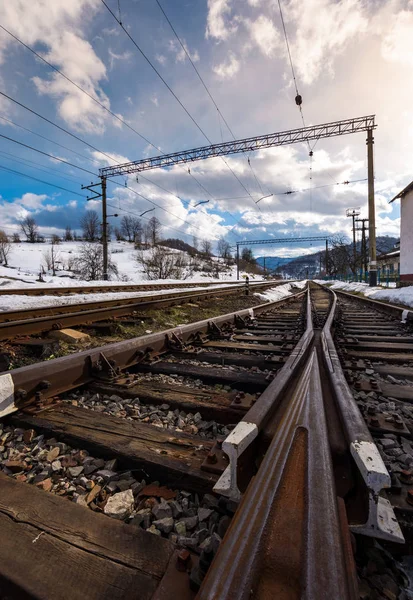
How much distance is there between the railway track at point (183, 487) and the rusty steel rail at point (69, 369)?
0.01m

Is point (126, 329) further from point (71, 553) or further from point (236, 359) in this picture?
point (71, 553)

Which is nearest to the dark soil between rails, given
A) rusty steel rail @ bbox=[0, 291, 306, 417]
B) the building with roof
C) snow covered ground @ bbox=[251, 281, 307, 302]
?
rusty steel rail @ bbox=[0, 291, 306, 417]

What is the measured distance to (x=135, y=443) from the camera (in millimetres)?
1478

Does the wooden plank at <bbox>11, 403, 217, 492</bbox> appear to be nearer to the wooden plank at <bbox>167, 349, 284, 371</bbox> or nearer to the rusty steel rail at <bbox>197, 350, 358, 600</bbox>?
the rusty steel rail at <bbox>197, 350, 358, 600</bbox>

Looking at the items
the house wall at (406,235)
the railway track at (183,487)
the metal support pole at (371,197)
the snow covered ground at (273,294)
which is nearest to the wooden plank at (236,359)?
the railway track at (183,487)

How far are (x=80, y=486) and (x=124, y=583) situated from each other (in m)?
0.56

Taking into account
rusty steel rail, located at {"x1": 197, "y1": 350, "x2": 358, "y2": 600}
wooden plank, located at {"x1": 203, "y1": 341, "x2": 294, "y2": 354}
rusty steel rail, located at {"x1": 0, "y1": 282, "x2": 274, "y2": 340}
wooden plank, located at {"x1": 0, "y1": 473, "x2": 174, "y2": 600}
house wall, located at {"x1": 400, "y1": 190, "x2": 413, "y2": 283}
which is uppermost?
house wall, located at {"x1": 400, "y1": 190, "x2": 413, "y2": 283}

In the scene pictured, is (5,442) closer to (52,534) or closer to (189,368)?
(52,534)

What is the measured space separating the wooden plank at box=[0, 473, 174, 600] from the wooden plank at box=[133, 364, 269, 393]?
3.94ft

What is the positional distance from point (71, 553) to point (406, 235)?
30994 mm

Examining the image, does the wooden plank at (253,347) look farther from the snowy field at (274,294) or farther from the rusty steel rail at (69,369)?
the snowy field at (274,294)

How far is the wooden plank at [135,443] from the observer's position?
4.20ft

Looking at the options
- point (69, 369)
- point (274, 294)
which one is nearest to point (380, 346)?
point (69, 369)

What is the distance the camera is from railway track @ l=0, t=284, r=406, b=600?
30.2 inches
